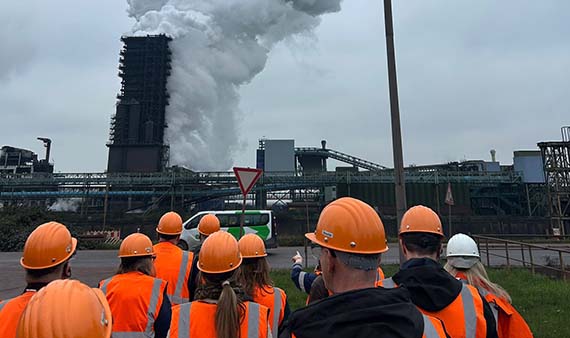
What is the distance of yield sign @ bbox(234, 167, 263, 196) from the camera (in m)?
6.22

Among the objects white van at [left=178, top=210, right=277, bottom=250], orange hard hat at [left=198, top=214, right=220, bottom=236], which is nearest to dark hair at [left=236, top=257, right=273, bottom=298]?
orange hard hat at [left=198, top=214, right=220, bottom=236]

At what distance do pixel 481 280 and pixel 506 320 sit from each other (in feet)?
0.90

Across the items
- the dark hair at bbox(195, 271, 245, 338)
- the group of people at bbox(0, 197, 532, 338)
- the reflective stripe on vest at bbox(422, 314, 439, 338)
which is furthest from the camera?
the dark hair at bbox(195, 271, 245, 338)

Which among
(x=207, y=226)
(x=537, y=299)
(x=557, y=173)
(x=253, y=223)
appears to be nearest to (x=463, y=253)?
(x=207, y=226)

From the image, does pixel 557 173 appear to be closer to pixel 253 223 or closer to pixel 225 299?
pixel 253 223

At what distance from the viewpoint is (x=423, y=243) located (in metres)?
2.38

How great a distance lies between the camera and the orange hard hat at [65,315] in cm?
90

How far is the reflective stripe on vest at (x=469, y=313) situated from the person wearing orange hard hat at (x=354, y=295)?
627 mm

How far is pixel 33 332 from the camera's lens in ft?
2.96

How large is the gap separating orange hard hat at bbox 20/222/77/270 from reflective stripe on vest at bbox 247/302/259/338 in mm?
1243

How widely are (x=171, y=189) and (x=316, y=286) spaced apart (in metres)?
37.1

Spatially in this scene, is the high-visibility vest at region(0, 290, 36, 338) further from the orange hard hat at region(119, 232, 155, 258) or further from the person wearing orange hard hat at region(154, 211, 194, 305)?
the person wearing orange hard hat at region(154, 211, 194, 305)

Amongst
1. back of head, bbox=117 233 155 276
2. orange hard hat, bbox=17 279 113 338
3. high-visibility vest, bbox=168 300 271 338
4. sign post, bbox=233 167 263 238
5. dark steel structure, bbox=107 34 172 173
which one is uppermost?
dark steel structure, bbox=107 34 172 173

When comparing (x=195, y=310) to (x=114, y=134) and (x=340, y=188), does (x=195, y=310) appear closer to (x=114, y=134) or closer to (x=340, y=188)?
(x=340, y=188)
